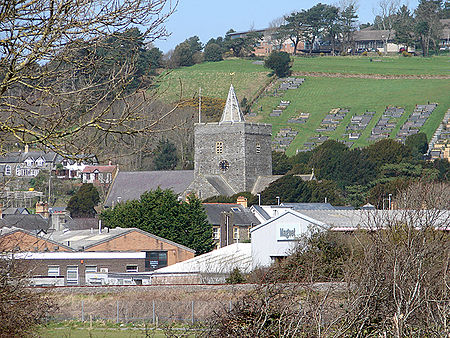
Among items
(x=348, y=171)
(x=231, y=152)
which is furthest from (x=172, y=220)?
(x=348, y=171)

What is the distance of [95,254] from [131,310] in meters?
9.55

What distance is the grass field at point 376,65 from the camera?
14112cm

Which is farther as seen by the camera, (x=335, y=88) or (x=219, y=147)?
(x=335, y=88)

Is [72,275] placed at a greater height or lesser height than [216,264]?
lesser

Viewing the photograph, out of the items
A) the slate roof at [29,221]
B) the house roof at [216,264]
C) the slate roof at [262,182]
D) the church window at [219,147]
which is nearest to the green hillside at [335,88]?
the slate roof at [262,182]

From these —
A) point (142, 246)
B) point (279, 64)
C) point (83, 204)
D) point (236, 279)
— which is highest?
point (279, 64)

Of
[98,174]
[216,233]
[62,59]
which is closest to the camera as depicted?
[62,59]

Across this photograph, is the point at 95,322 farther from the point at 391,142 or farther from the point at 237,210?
the point at 391,142

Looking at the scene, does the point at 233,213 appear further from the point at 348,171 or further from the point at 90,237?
the point at 348,171

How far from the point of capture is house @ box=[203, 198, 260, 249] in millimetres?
60469

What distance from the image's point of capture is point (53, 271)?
140ft

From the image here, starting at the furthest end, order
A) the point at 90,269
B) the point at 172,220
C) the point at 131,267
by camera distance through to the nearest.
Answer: the point at 172,220, the point at 131,267, the point at 90,269

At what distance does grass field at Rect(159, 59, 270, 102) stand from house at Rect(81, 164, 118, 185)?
3067 centimetres

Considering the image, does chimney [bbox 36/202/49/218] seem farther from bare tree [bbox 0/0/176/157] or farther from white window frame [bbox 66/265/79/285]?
bare tree [bbox 0/0/176/157]
